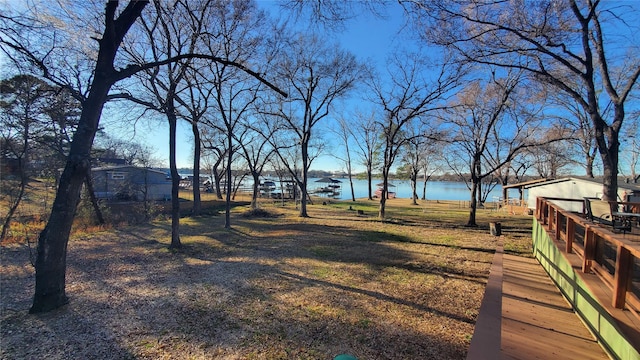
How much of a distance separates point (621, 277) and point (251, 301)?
4689 millimetres

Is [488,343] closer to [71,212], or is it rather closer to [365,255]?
[365,255]

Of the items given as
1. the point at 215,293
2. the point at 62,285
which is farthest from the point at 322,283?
the point at 62,285

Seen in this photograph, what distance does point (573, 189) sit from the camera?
20.7m

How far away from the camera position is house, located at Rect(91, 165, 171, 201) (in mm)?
22766

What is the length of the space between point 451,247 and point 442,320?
5561 millimetres

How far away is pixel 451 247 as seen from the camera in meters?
8.98

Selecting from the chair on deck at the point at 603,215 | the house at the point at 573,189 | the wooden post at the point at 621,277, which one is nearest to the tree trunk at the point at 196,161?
the wooden post at the point at 621,277

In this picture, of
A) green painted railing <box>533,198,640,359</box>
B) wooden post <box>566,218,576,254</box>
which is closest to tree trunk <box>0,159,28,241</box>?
green painted railing <box>533,198,640,359</box>

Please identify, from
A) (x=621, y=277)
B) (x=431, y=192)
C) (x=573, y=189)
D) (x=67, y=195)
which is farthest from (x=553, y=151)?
(x=431, y=192)

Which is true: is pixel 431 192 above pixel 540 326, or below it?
above

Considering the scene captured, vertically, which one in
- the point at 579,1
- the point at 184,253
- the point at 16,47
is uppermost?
the point at 579,1

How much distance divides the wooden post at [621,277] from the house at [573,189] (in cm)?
1894

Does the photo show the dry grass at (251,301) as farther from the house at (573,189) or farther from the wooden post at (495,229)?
the house at (573,189)

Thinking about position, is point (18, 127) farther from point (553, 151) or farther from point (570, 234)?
point (553, 151)
